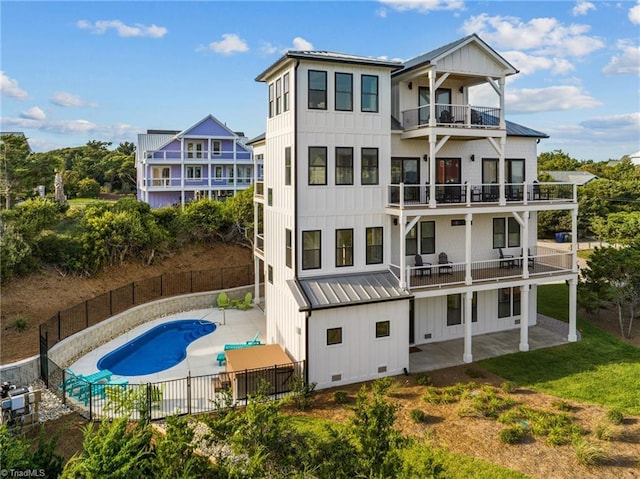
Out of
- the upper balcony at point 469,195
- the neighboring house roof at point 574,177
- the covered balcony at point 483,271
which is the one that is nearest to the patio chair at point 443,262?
the covered balcony at point 483,271

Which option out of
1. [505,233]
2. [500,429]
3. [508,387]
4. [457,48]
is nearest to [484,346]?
[508,387]

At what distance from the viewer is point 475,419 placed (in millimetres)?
12711

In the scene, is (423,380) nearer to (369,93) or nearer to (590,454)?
(590,454)

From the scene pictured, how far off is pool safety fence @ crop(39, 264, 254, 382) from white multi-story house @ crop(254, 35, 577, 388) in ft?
25.3

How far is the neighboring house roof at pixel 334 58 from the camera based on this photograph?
49.8 feet

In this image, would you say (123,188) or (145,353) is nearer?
(145,353)

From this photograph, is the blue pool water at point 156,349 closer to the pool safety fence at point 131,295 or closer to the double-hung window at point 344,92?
the pool safety fence at point 131,295

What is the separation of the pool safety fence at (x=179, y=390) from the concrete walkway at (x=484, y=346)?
4.86 metres

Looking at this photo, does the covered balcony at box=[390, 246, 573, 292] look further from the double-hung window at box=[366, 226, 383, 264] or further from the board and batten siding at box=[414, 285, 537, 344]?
the board and batten siding at box=[414, 285, 537, 344]

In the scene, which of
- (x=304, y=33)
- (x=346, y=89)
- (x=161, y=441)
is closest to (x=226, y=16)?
(x=304, y=33)

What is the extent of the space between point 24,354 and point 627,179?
64427 millimetres

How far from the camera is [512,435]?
1157 centimetres

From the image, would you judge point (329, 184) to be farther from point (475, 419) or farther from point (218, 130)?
point (218, 130)

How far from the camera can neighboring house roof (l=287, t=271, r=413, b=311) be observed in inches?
585
